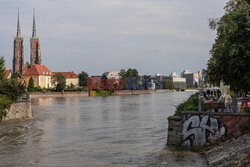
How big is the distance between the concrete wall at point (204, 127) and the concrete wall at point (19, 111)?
1005 inches

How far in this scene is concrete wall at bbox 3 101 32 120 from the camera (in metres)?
37.9

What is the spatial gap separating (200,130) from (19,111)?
28393mm

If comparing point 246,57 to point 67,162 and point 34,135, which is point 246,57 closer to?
point 67,162

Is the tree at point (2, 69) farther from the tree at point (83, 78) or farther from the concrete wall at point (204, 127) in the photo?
the tree at point (83, 78)

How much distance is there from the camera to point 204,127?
16.8 meters

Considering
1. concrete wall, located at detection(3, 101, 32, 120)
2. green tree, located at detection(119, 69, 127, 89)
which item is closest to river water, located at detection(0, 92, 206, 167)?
concrete wall, located at detection(3, 101, 32, 120)

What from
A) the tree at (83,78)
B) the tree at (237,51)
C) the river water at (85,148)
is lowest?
the river water at (85,148)

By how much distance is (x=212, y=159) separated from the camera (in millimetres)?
14609

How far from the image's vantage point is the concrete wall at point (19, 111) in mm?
37941

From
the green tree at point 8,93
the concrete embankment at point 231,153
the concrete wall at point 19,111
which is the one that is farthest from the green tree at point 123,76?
the concrete embankment at point 231,153

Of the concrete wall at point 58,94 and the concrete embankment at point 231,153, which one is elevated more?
the concrete wall at point 58,94

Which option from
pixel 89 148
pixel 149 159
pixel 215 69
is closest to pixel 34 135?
pixel 89 148

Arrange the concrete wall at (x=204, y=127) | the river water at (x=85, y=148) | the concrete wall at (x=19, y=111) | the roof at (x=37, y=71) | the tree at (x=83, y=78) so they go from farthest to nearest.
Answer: the tree at (x=83, y=78) < the roof at (x=37, y=71) < the concrete wall at (x=19, y=111) < the river water at (x=85, y=148) < the concrete wall at (x=204, y=127)

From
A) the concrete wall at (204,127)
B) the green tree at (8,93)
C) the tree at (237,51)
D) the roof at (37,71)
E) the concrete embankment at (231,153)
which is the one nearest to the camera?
the concrete embankment at (231,153)
